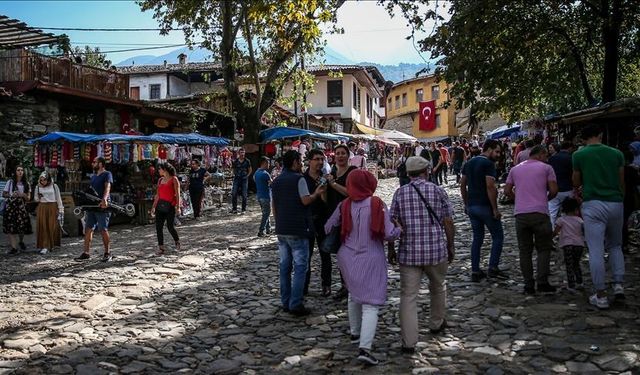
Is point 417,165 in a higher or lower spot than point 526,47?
lower

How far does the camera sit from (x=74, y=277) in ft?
Result: 26.2

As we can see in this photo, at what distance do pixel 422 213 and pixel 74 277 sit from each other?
5866mm

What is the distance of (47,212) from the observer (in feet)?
33.5

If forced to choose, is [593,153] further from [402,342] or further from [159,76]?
[159,76]

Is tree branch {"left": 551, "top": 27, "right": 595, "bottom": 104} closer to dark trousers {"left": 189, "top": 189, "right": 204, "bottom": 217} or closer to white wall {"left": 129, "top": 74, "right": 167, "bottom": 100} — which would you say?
dark trousers {"left": 189, "top": 189, "right": 204, "bottom": 217}

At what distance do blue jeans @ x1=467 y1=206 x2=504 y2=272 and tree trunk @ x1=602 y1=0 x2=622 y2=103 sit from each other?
8104mm

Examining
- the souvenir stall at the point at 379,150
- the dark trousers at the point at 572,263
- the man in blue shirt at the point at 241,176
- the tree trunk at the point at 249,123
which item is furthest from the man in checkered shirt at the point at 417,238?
the souvenir stall at the point at 379,150

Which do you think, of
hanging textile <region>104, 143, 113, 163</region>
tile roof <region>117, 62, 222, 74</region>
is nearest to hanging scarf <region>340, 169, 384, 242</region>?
hanging textile <region>104, 143, 113, 163</region>

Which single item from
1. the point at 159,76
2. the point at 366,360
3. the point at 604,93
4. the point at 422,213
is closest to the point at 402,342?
the point at 366,360

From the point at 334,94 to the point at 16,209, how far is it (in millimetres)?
28518

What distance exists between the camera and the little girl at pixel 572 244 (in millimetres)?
6172

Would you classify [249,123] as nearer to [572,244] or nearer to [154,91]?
[572,244]

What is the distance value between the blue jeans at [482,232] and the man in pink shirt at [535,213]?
489 mm

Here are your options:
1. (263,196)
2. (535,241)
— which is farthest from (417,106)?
(535,241)
